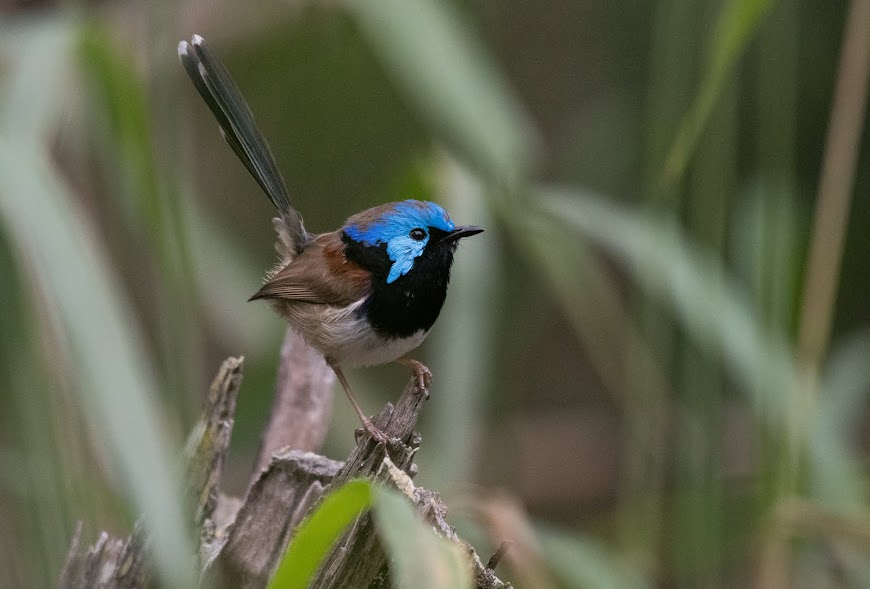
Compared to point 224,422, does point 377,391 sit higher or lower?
lower

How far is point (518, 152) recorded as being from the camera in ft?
9.62

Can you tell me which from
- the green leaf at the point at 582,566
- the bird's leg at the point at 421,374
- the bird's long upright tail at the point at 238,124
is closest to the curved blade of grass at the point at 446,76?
the bird's long upright tail at the point at 238,124

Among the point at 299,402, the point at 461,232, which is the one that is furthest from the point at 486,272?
the point at 299,402

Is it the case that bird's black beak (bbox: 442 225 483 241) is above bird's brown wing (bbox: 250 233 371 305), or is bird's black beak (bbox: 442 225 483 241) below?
below

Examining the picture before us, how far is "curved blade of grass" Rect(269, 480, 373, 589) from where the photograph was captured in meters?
1.40

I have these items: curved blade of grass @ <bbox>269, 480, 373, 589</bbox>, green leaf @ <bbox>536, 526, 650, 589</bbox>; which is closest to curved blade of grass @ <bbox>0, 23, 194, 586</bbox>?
curved blade of grass @ <bbox>269, 480, 373, 589</bbox>

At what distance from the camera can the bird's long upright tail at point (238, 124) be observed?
2729mm

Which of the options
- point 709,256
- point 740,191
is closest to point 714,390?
point 709,256

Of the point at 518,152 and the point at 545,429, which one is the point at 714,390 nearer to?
the point at 518,152

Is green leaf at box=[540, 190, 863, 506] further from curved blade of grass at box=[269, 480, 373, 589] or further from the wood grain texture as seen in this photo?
curved blade of grass at box=[269, 480, 373, 589]

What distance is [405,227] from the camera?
108 inches

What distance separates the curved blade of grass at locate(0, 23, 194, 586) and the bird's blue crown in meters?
0.86

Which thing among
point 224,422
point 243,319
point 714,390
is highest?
point 224,422

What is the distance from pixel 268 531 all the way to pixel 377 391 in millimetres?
2568
